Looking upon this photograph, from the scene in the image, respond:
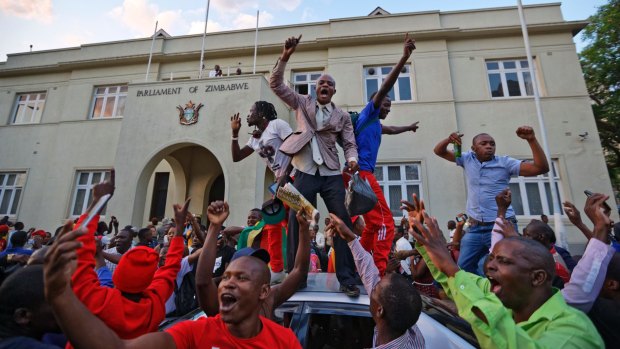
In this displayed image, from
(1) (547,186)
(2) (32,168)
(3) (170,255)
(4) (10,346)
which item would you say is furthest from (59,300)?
(2) (32,168)

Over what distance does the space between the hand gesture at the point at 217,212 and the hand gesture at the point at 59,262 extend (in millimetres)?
1011

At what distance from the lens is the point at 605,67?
548 inches

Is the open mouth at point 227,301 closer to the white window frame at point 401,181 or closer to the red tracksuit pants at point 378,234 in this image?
the red tracksuit pants at point 378,234

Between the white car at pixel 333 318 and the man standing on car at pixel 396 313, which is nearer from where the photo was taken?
the man standing on car at pixel 396 313

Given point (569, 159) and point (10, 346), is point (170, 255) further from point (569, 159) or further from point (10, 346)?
point (569, 159)

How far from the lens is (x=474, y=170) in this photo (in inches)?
143

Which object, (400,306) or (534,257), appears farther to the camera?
(400,306)

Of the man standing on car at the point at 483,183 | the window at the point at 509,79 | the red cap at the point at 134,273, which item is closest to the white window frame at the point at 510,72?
the window at the point at 509,79

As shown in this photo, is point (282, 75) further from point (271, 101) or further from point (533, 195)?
point (533, 195)

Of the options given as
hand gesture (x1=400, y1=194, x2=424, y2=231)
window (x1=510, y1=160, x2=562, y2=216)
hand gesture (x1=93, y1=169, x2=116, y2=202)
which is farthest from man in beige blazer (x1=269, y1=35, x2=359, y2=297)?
window (x1=510, y1=160, x2=562, y2=216)

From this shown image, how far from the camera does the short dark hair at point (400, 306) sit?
178 cm

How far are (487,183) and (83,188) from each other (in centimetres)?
1447

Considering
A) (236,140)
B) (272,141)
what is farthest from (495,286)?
(236,140)

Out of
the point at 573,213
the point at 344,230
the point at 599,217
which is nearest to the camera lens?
the point at 599,217
